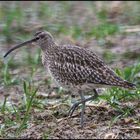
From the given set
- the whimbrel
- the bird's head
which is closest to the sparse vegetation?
the whimbrel

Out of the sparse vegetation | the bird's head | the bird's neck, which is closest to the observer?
the sparse vegetation

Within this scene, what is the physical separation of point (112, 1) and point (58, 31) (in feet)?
9.36

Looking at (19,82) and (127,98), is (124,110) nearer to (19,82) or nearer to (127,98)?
(127,98)

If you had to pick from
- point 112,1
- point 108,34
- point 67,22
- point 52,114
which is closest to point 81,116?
point 52,114

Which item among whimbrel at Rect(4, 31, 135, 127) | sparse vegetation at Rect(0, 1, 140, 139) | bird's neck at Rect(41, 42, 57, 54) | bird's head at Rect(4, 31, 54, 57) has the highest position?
bird's head at Rect(4, 31, 54, 57)

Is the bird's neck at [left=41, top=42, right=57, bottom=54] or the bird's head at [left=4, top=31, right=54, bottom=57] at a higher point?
the bird's head at [left=4, top=31, right=54, bottom=57]

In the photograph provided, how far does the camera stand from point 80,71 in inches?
383

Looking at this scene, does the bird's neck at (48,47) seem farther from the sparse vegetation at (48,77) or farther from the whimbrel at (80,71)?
the sparse vegetation at (48,77)

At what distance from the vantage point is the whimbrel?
31.5 feet

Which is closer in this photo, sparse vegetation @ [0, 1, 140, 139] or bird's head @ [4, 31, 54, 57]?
sparse vegetation @ [0, 1, 140, 139]

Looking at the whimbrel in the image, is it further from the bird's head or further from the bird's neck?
the bird's head

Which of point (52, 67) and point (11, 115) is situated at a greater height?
point (52, 67)

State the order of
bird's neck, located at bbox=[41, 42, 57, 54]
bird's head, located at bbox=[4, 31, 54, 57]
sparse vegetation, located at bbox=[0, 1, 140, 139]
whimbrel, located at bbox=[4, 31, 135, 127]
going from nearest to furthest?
sparse vegetation, located at bbox=[0, 1, 140, 139] → whimbrel, located at bbox=[4, 31, 135, 127] → bird's neck, located at bbox=[41, 42, 57, 54] → bird's head, located at bbox=[4, 31, 54, 57]

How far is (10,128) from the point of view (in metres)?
9.49
